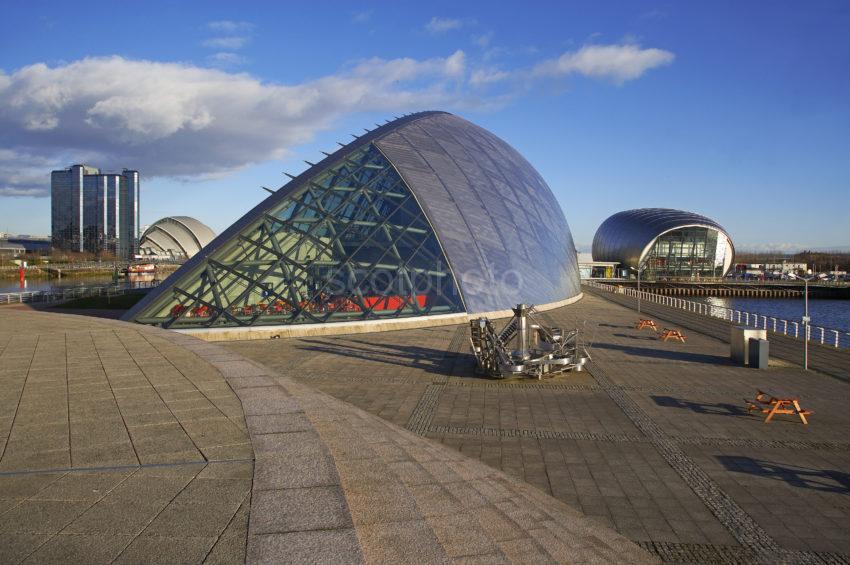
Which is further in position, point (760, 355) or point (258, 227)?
point (258, 227)

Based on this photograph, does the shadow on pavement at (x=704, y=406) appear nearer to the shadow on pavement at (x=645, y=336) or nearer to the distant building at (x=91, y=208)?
the shadow on pavement at (x=645, y=336)

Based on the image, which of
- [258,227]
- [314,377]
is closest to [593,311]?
[258,227]

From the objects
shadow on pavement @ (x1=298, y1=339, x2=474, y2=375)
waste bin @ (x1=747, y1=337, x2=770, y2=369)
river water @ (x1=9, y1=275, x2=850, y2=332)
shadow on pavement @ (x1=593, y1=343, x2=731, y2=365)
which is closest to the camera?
shadow on pavement @ (x1=298, y1=339, x2=474, y2=375)

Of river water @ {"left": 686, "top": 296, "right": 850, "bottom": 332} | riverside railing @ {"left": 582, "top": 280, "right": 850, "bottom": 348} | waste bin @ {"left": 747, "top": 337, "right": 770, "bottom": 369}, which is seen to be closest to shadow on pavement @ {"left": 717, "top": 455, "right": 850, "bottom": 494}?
waste bin @ {"left": 747, "top": 337, "right": 770, "bottom": 369}

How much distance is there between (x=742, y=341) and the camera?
1748cm

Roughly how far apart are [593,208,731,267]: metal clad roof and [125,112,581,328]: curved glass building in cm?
7674

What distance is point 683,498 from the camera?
7.31 metres

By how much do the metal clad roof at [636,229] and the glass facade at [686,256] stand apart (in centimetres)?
178

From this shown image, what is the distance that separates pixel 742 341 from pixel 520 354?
24.9 feet

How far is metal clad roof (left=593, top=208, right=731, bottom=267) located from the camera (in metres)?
99.2

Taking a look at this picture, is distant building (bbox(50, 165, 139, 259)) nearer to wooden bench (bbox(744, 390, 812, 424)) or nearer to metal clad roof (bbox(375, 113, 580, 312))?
metal clad roof (bbox(375, 113, 580, 312))

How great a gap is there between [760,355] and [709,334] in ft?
28.2

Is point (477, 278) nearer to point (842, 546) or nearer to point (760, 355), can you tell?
point (760, 355)

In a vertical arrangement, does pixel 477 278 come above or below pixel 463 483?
above
